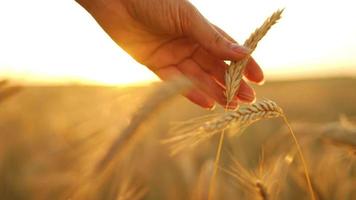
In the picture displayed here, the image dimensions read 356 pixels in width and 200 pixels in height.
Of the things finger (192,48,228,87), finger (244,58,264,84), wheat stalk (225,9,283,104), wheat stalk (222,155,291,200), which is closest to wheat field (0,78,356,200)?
wheat stalk (222,155,291,200)

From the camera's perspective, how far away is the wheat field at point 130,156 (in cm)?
150

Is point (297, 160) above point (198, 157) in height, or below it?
above

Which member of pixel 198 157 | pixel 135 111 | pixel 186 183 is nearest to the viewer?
pixel 135 111

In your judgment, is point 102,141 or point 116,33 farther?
point 116,33

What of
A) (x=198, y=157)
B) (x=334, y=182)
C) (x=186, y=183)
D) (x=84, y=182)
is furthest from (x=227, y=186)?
(x=84, y=182)

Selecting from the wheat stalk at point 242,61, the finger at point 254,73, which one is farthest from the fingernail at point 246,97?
the wheat stalk at point 242,61

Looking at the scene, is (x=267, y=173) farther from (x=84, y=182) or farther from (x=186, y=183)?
(x=186, y=183)

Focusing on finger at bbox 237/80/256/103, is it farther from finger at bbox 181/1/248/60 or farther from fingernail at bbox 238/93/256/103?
finger at bbox 181/1/248/60

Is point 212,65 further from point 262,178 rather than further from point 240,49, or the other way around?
point 262,178

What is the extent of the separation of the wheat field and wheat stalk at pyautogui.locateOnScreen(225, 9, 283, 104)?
0.17m

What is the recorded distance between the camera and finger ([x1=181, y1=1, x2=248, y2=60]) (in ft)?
8.50

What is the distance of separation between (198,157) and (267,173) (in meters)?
2.39

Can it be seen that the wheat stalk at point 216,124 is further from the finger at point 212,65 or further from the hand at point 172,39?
the finger at point 212,65

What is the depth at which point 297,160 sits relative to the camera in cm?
255
